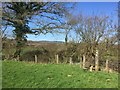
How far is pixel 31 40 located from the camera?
17.3m

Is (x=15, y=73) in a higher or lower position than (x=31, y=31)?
lower

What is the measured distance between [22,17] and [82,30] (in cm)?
437

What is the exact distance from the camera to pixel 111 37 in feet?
51.4

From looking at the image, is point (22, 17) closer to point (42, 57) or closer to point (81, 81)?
point (42, 57)

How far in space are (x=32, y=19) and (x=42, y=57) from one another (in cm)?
298

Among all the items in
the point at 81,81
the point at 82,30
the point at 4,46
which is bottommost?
the point at 81,81

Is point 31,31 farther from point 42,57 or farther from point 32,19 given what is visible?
point 42,57

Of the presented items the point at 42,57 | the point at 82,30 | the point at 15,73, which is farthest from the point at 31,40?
the point at 15,73

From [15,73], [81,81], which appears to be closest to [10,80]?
[15,73]

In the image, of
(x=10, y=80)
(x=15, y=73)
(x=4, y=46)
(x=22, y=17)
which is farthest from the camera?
(x=22, y=17)

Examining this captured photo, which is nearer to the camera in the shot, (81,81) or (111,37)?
(81,81)

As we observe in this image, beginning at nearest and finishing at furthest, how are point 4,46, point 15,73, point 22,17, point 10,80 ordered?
point 10,80 < point 15,73 < point 4,46 < point 22,17

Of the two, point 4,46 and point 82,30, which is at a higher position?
point 82,30

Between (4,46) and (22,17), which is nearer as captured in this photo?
(4,46)
